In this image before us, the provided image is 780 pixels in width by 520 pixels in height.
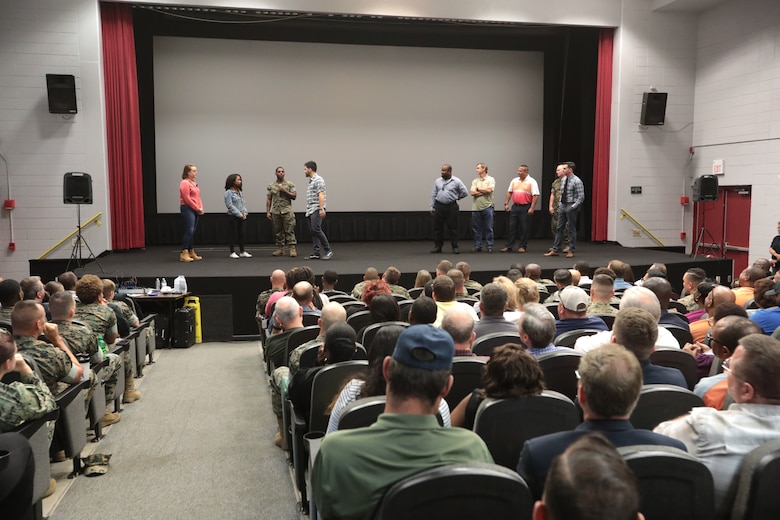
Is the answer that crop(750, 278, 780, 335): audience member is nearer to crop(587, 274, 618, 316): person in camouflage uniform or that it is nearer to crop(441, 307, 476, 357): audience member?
crop(587, 274, 618, 316): person in camouflage uniform

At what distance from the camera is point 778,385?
192cm

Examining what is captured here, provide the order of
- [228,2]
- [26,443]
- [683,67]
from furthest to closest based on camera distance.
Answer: [683,67] < [228,2] < [26,443]

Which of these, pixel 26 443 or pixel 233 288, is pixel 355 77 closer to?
pixel 233 288

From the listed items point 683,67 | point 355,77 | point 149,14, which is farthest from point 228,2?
point 683,67

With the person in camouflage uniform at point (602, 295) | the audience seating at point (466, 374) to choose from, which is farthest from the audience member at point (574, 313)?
the audience seating at point (466, 374)

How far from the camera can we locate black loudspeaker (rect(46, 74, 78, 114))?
9305mm

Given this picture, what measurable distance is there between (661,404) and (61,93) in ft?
31.5

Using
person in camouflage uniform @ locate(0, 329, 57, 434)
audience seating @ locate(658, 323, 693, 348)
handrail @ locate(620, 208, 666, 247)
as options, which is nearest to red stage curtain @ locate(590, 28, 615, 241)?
handrail @ locate(620, 208, 666, 247)

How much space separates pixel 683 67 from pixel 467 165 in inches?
167

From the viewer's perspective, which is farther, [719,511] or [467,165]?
[467,165]

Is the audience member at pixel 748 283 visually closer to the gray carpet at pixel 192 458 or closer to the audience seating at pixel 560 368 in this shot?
the audience seating at pixel 560 368

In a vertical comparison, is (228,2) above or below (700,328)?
above

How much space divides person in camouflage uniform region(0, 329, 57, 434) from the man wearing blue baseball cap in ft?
5.08

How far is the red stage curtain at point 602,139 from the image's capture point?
11375 mm
